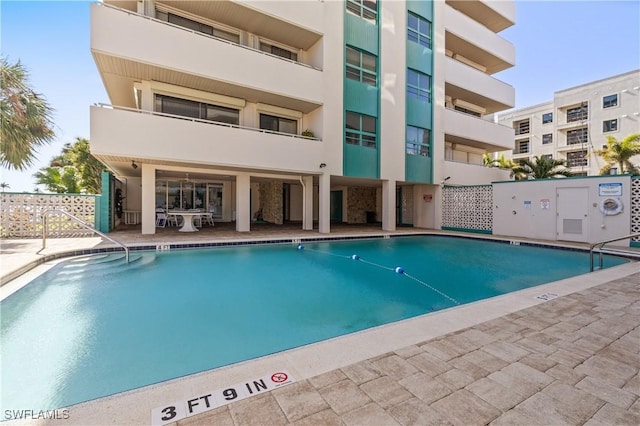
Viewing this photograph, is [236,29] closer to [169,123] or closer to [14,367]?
[169,123]

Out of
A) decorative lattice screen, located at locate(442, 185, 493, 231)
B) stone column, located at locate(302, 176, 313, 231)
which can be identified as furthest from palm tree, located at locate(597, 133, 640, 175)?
stone column, located at locate(302, 176, 313, 231)

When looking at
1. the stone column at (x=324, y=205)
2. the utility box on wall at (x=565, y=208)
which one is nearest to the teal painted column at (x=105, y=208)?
the stone column at (x=324, y=205)

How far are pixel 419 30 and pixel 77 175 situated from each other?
25643 mm

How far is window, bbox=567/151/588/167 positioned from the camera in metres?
31.3

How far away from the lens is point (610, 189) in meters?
10.4

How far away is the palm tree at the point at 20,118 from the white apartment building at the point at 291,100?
99.3 inches

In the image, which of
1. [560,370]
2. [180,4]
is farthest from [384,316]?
[180,4]

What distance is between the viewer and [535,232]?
12484 millimetres

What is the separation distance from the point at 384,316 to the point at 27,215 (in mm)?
13128

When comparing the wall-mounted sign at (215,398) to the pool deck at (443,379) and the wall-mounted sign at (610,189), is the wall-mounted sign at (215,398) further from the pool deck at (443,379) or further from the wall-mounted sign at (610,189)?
the wall-mounted sign at (610,189)

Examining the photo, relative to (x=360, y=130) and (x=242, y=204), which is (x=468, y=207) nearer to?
(x=360, y=130)

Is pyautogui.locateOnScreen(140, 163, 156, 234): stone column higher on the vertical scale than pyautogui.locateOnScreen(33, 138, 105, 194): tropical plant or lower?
lower

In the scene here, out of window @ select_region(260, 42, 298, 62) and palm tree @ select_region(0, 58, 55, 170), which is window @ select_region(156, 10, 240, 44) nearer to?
window @ select_region(260, 42, 298, 62)

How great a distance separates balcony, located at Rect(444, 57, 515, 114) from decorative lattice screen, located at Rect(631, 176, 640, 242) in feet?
33.2
